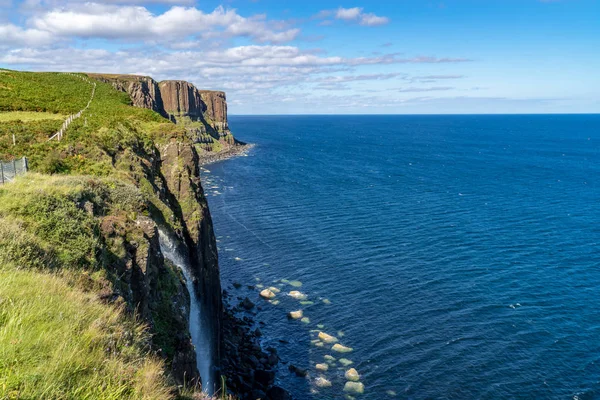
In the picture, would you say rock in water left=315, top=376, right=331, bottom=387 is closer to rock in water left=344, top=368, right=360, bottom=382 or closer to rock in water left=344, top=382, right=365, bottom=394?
rock in water left=344, top=382, right=365, bottom=394

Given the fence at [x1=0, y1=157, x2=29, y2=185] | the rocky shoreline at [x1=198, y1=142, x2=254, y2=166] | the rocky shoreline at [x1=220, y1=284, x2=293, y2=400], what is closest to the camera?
the fence at [x1=0, y1=157, x2=29, y2=185]

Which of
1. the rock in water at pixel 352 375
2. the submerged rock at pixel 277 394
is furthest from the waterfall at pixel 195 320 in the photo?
the rock in water at pixel 352 375

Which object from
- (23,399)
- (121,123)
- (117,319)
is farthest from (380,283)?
(23,399)

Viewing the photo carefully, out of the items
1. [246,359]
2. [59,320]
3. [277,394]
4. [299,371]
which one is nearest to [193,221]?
[246,359]

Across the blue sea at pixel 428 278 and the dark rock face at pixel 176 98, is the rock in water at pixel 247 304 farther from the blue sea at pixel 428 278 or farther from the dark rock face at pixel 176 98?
the dark rock face at pixel 176 98

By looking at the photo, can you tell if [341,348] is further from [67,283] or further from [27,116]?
[27,116]

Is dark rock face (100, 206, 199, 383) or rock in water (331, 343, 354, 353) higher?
dark rock face (100, 206, 199, 383)

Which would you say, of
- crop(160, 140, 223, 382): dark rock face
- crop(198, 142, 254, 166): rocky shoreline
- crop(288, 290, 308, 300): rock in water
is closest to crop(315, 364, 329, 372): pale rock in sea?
crop(160, 140, 223, 382): dark rock face
